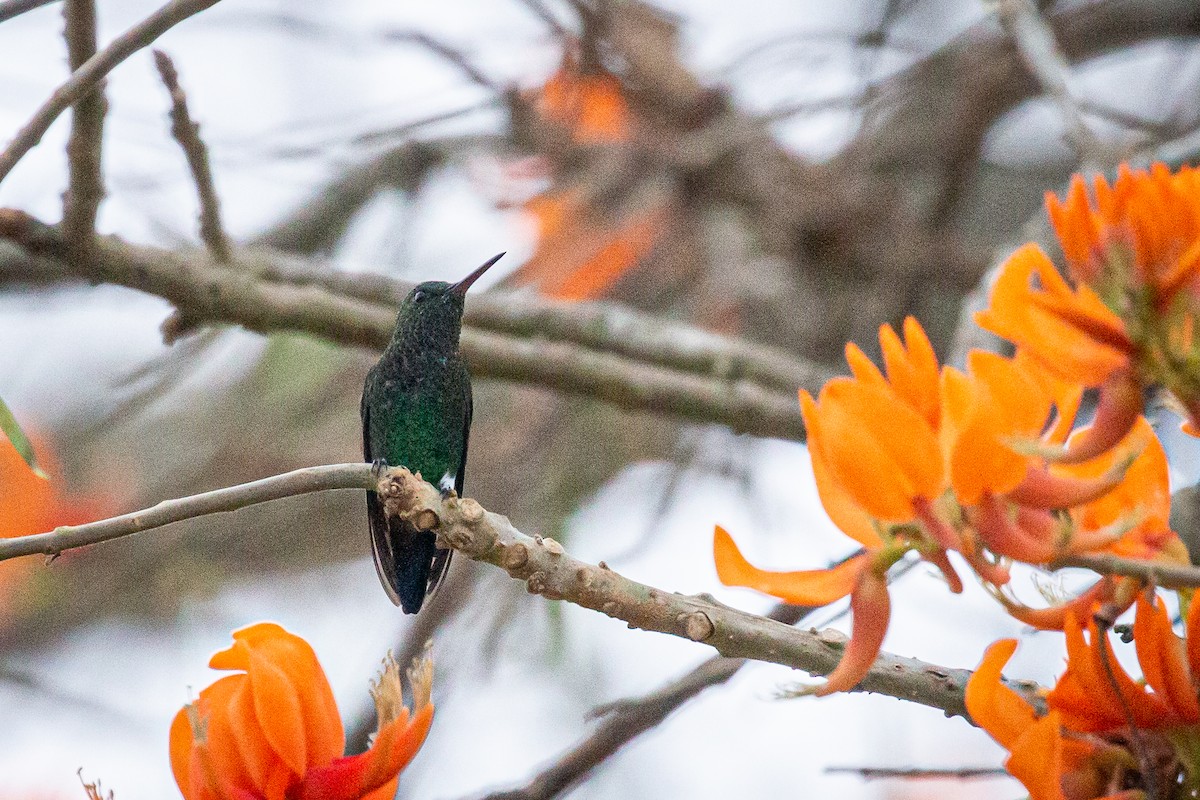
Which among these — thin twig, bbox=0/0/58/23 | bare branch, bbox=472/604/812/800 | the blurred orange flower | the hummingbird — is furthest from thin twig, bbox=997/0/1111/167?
the blurred orange flower

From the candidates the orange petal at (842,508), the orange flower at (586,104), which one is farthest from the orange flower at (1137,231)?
the orange flower at (586,104)

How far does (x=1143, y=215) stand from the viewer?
0.95m

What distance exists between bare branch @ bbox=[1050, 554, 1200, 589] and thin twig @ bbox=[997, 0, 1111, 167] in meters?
1.28

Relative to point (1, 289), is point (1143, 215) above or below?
below

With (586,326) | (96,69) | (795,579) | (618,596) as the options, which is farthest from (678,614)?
(586,326)

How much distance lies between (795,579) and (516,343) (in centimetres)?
191

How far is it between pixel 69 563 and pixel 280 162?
161 centimetres

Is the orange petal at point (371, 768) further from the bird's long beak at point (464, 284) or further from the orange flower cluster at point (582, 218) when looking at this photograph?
the orange flower cluster at point (582, 218)

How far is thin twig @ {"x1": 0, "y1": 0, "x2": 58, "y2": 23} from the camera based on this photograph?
1367 millimetres

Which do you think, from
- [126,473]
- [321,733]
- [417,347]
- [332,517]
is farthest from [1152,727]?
[126,473]

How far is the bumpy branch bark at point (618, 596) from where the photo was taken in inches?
46.5

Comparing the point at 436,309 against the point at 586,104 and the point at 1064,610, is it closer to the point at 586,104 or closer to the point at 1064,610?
the point at 586,104

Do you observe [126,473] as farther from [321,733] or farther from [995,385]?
[995,385]

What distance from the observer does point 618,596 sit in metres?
1.25
